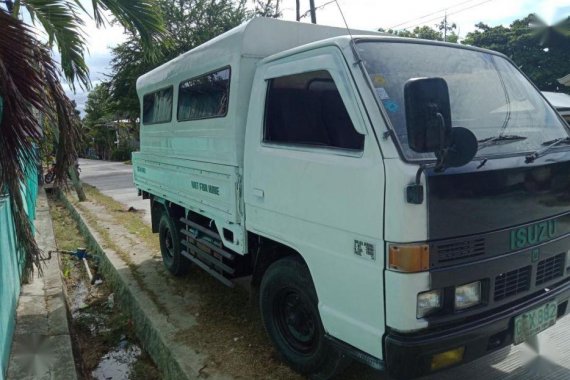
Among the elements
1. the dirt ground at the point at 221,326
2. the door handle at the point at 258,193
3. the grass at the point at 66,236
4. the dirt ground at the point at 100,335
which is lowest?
the dirt ground at the point at 100,335

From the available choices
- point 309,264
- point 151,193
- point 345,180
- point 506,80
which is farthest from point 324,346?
point 151,193

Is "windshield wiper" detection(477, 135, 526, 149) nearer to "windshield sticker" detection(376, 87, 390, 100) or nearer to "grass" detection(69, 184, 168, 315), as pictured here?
"windshield sticker" detection(376, 87, 390, 100)

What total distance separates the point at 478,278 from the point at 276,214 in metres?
1.35

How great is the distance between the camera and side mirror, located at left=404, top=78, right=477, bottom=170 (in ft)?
6.95

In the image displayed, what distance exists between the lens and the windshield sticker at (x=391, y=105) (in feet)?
8.27

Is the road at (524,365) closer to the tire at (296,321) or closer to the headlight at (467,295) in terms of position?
the tire at (296,321)

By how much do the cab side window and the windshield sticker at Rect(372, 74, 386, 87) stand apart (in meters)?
0.24

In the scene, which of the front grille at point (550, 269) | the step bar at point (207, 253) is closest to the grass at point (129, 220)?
the step bar at point (207, 253)

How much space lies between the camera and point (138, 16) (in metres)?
4.52

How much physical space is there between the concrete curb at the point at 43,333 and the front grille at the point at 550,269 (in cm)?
347

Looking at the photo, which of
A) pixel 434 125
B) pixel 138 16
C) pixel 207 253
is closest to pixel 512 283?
pixel 434 125

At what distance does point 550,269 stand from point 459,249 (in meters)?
0.89

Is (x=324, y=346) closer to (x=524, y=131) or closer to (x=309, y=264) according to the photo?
(x=309, y=264)

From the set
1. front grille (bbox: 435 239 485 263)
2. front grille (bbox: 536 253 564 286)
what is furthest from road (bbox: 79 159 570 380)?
front grille (bbox: 435 239 485 263)
